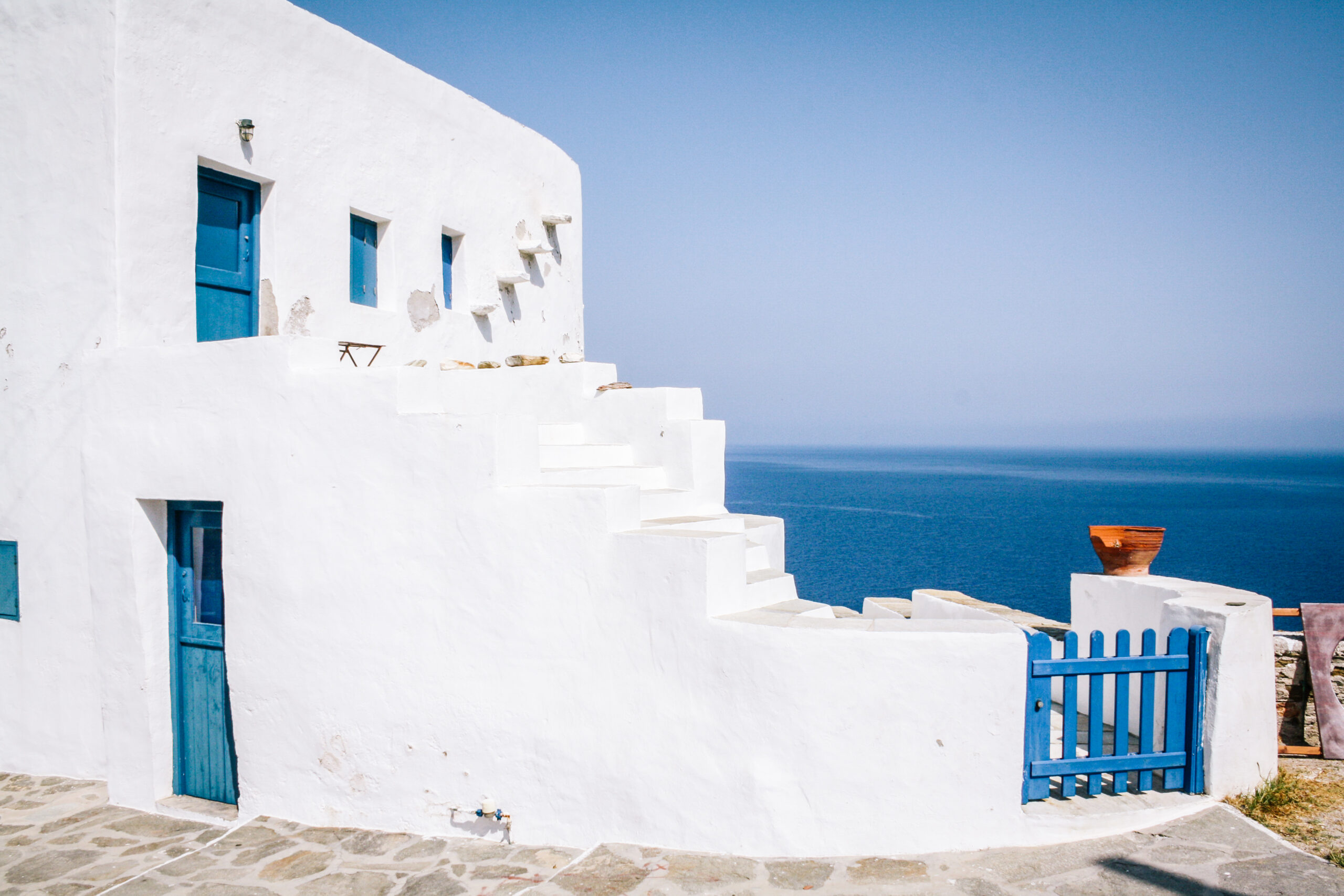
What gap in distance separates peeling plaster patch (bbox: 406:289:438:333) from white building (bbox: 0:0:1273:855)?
3.54ft

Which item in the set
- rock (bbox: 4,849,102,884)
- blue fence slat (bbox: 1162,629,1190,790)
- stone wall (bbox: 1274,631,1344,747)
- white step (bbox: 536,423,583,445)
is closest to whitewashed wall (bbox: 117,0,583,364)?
white step (bbox: 536,423,583,445)

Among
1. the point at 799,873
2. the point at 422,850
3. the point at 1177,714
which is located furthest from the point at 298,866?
the point at 1177,714

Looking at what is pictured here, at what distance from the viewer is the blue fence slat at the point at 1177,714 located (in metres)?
4.93

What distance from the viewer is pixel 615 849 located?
15.5 ft

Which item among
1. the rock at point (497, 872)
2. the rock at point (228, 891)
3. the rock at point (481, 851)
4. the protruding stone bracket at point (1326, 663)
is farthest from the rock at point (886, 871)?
the protruding stone bracket at point (1326, 663)

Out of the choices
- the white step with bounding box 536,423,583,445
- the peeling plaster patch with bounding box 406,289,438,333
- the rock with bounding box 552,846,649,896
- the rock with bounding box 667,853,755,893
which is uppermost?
the peeling plaster patch with bounding box 406,289,438,333

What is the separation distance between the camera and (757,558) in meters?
6.60

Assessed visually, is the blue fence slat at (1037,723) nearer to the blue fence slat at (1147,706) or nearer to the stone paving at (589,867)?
the stone paving at (589,867)

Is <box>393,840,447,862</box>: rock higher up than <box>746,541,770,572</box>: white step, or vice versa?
<box>746,541,770,572</box>: white step

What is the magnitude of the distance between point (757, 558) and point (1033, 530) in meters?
58.6

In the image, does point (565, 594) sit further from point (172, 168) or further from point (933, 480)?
point (933, 480)

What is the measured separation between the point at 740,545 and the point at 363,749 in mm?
2803

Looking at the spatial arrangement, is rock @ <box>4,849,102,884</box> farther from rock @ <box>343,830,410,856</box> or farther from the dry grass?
the dry grass

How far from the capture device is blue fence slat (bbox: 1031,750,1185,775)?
4.62 m
